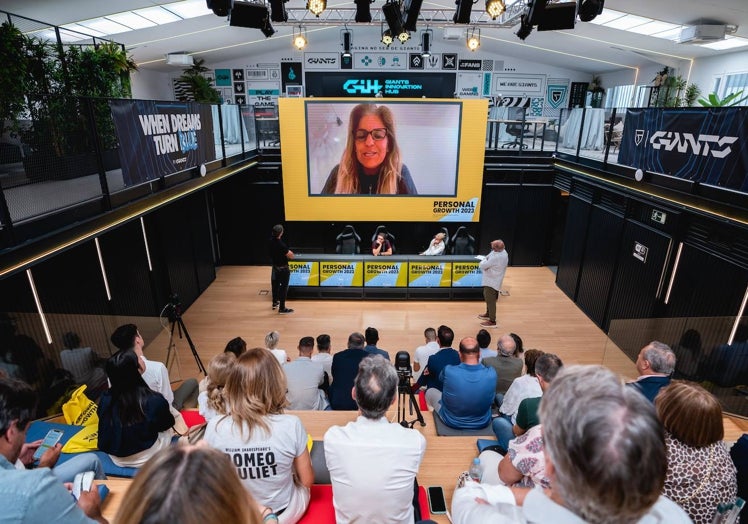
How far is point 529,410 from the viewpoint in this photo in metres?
2.50

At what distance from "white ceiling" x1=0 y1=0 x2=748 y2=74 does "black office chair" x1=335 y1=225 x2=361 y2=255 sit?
5808mm

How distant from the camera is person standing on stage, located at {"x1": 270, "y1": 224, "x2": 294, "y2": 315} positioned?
783 cm

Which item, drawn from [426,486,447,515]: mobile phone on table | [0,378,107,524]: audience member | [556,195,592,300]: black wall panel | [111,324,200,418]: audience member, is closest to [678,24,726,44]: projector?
[556,195,592,300]: black wall panel

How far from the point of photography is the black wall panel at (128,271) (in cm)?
592

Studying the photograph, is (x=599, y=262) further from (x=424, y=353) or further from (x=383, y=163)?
(x=383, y=163)

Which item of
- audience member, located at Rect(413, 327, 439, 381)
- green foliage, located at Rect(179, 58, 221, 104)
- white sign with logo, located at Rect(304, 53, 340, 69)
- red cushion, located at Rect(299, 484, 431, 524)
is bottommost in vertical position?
audience member, located at Rect(413, 327, 439, 381)

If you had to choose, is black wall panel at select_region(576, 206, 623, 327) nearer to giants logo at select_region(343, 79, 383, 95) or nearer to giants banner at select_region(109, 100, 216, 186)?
giants banner at select_region(109, 100, 216, 186)

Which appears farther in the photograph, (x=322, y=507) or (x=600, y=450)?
(x=322, y=507)

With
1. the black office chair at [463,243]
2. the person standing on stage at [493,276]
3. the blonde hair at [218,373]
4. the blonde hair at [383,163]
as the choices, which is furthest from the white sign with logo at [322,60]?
the blonde hair at [218,373]

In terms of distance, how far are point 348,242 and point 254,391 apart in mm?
7775

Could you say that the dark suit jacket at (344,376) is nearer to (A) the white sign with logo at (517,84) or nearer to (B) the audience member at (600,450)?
(B) the audience member at (600,450)

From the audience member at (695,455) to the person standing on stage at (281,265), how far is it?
22.0 feet

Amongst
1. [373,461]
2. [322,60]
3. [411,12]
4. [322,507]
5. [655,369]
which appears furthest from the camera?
[322,60]

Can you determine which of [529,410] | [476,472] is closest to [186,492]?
[476,472]
